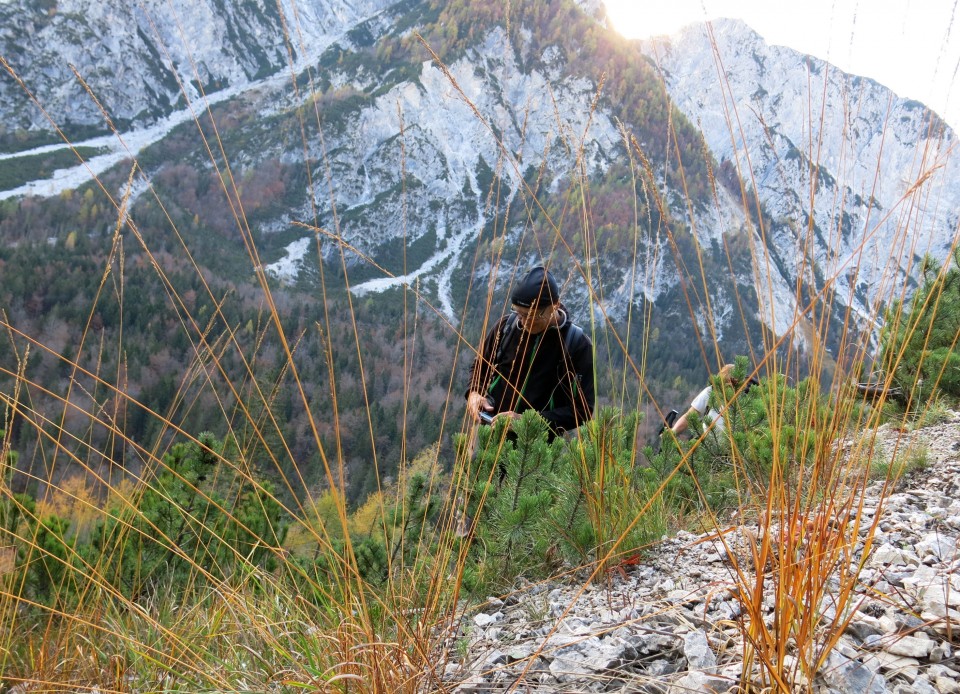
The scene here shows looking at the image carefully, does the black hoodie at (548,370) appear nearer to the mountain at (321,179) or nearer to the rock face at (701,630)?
the rock face at (701,630)

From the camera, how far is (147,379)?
145 ft

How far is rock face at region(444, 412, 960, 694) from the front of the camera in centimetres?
100

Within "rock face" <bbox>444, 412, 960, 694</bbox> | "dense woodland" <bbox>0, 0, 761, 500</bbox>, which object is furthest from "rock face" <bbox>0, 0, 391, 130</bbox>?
"rock face" <bbox>444, 412, 960, 694</bbox>

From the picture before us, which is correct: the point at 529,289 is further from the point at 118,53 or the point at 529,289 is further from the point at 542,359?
the point at 118,53

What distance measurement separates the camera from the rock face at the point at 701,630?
100 centimetres

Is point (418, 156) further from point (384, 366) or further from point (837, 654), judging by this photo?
point (837, 654)

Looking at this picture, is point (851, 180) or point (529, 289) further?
point (529, 289)

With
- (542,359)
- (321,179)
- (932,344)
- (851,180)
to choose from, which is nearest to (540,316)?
(542,359)

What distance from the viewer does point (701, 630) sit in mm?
1182

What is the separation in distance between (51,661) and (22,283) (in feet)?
208

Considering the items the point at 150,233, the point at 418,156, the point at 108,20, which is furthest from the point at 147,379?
the point at 108,20

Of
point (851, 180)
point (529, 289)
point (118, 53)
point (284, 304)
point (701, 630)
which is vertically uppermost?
point (118, 53)

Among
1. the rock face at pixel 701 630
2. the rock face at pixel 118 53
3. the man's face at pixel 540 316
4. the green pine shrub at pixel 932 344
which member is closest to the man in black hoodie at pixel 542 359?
the man's face at pixel 540 316

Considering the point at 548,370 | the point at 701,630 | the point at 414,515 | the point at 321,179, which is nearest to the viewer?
the point at 701,630
